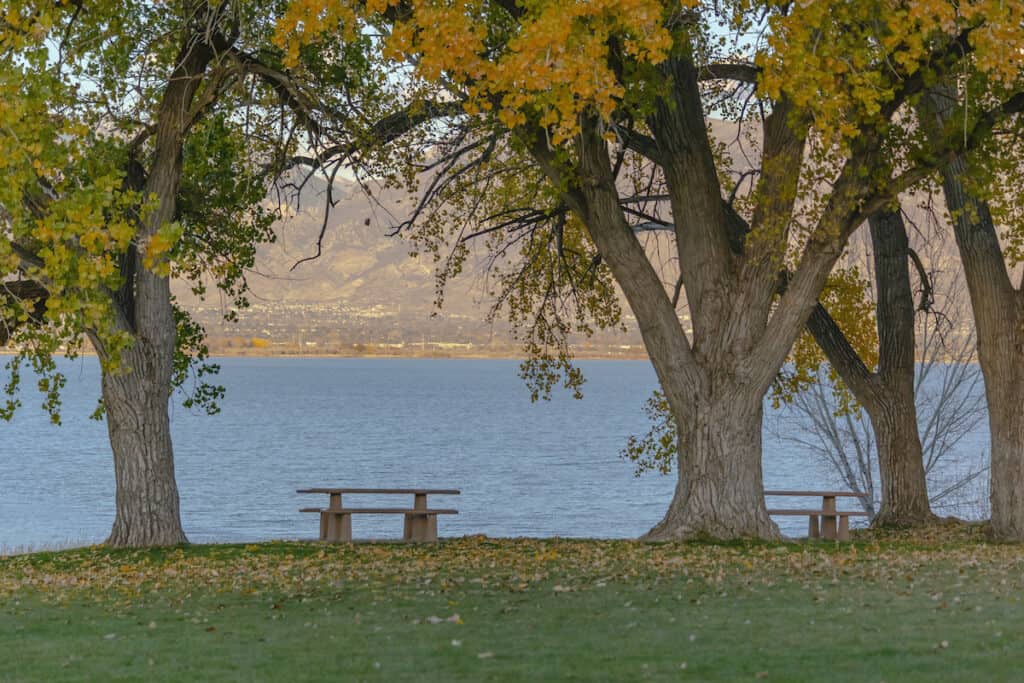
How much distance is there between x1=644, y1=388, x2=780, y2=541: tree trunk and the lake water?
674cm

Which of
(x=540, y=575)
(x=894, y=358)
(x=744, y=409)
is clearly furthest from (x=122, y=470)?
(x=894, y=358)

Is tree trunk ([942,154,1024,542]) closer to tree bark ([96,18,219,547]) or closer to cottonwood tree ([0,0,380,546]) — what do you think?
cottonwood tree ([0,0,380,546])

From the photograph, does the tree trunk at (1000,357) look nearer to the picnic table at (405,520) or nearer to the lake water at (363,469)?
the picnic table at (405,520)

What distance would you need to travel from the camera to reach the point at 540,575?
1079cm

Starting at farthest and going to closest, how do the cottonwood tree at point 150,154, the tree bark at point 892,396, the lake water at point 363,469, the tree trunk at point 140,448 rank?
the lake water at point 363,469, the tree bark at point 892,396, the tree trunk at point 140,448, the cottonwood tree at point 150,154

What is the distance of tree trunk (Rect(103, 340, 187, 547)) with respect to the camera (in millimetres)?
14477

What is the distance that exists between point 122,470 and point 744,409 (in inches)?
278

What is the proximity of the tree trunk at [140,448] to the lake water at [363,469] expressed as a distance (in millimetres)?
789

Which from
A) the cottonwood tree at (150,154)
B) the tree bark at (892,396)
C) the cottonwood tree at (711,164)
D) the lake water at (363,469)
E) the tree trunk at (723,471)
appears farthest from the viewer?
the lake water at (363,469)

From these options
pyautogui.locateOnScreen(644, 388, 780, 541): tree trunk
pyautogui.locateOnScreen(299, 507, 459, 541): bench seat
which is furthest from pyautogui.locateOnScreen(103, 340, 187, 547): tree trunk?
pyautogui.locateOnScreen(644, 388, 780, 541): tree trunk

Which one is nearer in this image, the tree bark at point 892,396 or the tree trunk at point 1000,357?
the tree trunk at point 1000,357

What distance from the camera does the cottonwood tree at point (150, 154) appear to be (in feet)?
39.3

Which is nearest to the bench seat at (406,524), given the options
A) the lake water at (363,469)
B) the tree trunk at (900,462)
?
the lake water at (363,469)

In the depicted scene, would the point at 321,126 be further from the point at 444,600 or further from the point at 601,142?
the point at 444,600
